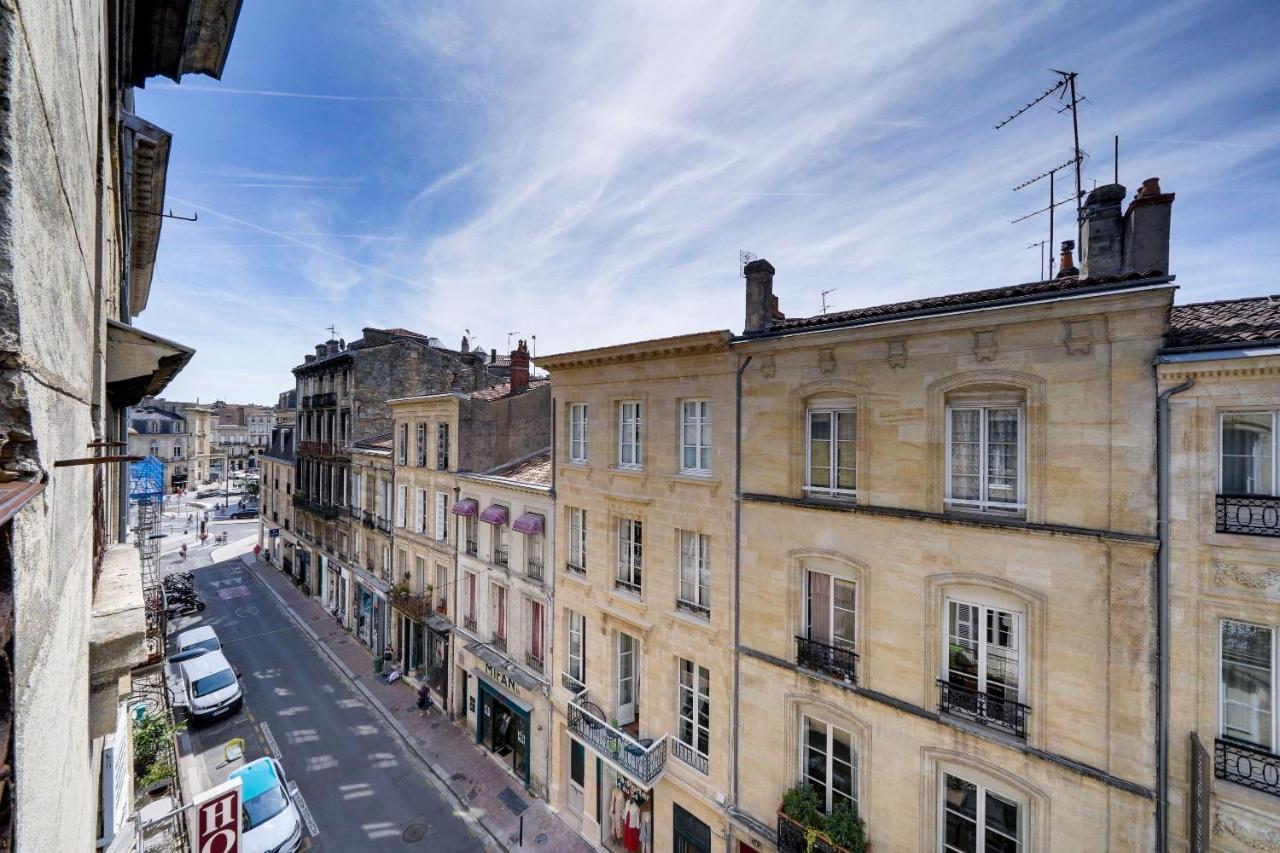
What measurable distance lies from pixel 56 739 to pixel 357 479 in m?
29.2

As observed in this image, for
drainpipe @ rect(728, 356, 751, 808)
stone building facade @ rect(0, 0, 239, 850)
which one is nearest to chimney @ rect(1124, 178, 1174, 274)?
drainpipe @ rect(728, 356, 751, 808)

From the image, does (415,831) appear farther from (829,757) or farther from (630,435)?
(630,435)

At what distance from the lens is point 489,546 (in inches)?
762

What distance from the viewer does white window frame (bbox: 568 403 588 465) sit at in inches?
627

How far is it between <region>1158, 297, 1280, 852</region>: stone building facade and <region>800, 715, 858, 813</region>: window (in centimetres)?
462

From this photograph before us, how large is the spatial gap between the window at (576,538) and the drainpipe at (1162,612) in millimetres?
11961

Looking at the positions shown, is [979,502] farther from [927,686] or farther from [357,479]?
[357,479]

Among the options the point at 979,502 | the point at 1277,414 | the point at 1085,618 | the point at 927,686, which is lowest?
the point at 927,686

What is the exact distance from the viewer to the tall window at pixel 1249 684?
285 inches

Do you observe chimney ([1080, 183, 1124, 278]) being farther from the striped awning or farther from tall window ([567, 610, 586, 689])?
the striped awning

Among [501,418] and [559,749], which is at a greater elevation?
[501,418]

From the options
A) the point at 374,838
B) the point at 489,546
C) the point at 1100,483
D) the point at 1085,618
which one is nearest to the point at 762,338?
the point at 1100,483

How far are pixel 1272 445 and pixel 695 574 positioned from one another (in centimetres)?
970

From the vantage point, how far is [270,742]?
19453 mm
